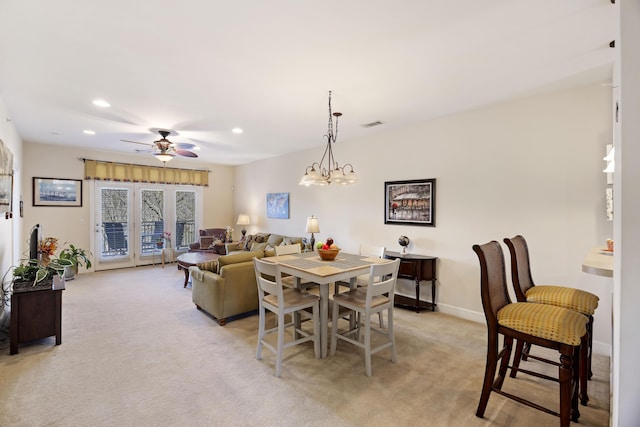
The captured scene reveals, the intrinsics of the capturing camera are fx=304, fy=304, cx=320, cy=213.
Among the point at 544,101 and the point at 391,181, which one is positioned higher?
the point at 544,101

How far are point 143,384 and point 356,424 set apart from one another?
172 cm

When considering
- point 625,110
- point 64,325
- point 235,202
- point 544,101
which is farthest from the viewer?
point 235,202

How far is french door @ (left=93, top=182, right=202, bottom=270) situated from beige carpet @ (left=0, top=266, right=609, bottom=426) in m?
3.57

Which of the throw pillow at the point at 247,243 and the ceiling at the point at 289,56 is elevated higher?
the ceiling at the point at 289,56

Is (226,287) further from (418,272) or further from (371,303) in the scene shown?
(418,272)

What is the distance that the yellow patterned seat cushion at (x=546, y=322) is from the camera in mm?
1714

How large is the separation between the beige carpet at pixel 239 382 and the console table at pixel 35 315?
0.16 meters

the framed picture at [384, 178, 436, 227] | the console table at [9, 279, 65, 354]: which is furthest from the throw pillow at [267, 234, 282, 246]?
the console table at [9, 279, 65, 354]

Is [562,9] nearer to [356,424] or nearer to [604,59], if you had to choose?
[604,59]

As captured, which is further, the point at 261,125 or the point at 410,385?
the point at 261,125

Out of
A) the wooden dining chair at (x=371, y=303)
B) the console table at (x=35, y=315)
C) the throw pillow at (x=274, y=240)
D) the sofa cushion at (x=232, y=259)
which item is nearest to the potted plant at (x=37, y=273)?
the console table at (x=35, y=315)

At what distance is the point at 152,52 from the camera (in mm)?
2457

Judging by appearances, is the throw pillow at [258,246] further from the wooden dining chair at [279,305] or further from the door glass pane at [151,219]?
the wooden dining chair at [279,305]

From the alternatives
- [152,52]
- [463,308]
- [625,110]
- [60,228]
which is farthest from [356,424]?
[60,228]
